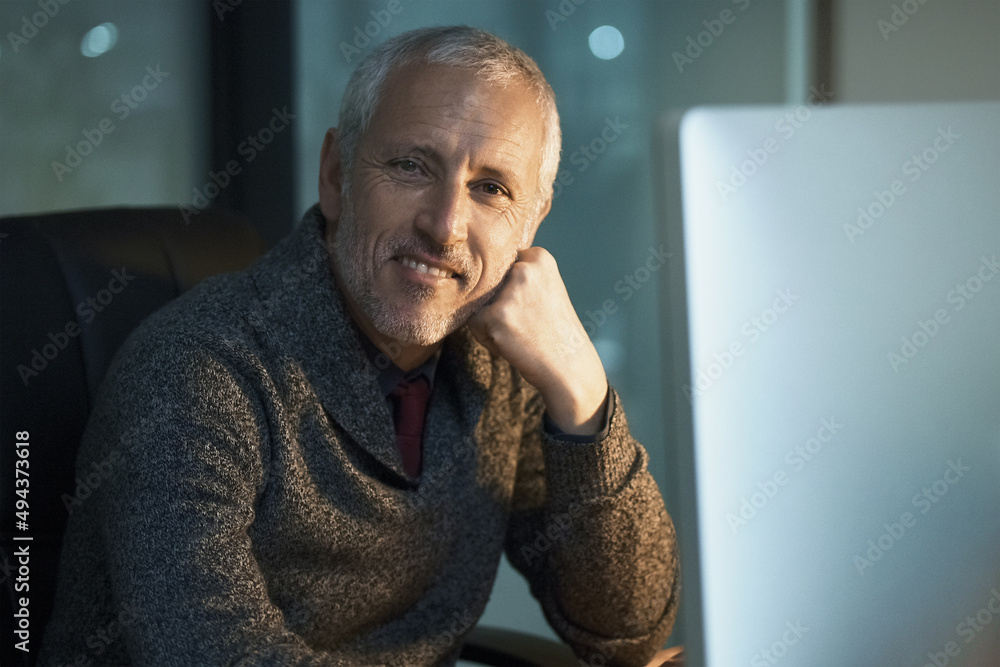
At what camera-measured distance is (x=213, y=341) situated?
3.25ft

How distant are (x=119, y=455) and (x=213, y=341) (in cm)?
15

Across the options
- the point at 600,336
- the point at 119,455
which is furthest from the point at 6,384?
the point at 600,336

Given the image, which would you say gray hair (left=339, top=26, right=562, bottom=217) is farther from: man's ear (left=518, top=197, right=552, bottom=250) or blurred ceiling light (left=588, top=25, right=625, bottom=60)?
blurred ceiling light (left=588, top=25, right=625, bottom=60)

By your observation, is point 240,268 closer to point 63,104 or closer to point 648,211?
point 63,104

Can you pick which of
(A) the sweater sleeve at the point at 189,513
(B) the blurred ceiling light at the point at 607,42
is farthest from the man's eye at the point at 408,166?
(B) the blurred ceiling light at the point at 607,42

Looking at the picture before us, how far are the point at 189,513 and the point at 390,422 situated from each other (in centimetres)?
29

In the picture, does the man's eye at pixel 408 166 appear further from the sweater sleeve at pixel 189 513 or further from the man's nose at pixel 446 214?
the sweater sleeve at pixel 189 513

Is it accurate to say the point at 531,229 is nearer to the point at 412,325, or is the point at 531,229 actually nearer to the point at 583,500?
the point at 412,325

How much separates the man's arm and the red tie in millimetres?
128

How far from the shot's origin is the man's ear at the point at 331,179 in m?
1.21

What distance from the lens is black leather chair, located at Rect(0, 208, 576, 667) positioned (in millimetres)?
1066

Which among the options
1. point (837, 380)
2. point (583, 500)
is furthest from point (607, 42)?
point (837, 380)

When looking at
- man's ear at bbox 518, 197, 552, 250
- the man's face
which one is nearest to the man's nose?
the man's face

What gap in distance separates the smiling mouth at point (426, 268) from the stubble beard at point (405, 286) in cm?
1
